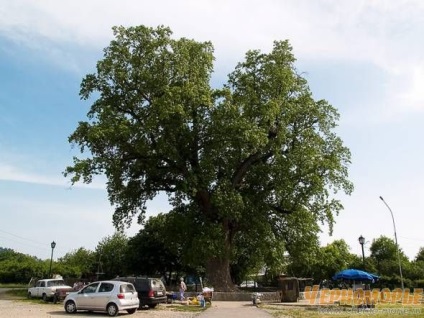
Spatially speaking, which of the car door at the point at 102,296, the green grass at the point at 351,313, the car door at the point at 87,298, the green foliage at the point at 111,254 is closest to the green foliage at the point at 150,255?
the green foliage at the point at 111,254

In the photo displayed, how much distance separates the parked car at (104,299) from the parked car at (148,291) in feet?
9.97

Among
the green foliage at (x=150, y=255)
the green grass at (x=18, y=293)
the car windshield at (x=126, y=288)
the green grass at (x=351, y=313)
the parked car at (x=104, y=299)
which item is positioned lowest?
the green grass at (x=18, y=293)

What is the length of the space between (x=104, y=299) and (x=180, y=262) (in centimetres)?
3224

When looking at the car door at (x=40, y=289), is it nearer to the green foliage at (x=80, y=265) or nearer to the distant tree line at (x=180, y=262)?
the distant tree line at (x=180, y=262)

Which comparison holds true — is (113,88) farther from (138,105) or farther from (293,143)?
(293,143)

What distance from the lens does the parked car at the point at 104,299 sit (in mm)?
20484

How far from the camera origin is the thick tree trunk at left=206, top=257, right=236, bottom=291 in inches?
1388

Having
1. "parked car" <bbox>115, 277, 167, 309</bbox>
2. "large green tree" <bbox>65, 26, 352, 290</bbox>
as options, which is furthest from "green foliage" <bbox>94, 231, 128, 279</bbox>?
"parked car" <bbox>115, 277, 167, 309</bbox>

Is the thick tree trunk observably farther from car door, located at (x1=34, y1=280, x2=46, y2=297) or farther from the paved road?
car door, located at (x1=34, y1=280, x2=46, y2=297)

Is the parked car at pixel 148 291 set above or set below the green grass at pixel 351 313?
above

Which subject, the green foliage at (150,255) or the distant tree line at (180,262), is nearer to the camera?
the distant tree line at (180,262)

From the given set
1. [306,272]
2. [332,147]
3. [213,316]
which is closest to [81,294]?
[213,316]

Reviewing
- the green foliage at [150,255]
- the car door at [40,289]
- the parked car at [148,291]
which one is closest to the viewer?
the parked car at [148,291]

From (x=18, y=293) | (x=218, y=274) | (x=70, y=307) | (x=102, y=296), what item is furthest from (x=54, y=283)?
(x=102, y=296)
